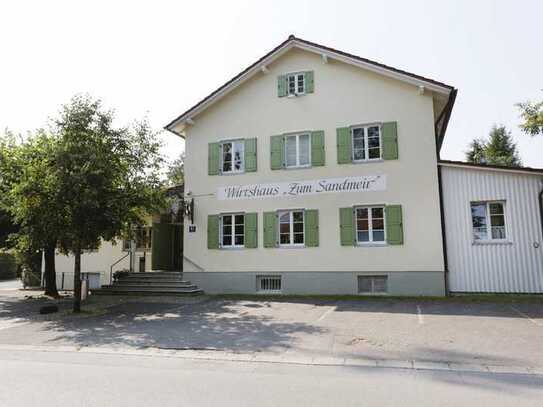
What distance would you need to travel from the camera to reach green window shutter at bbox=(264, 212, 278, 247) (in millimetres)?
16156

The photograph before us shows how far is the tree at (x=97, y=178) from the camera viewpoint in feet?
39.9

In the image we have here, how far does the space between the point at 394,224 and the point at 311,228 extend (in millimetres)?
2937

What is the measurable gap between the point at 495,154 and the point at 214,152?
110 ft

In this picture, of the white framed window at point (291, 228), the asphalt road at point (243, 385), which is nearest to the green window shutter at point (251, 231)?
the white framed window at point (291, 228)

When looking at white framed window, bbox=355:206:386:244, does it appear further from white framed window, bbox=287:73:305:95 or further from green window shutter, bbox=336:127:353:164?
white framed window, bbox=287:73:305:95

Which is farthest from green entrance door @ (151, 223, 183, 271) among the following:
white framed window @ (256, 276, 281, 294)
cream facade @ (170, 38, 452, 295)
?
white framed window @ (256, 276, 281, 294)

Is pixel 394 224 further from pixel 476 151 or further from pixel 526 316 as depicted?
pixel 476 151

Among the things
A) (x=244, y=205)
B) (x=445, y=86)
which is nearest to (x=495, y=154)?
(x=445, y=86)

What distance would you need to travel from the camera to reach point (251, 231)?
54.1 ft

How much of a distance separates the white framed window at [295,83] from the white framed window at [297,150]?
1.78 meters

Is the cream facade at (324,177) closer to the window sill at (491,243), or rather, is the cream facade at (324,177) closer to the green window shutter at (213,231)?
the green window shutter at (213,231)

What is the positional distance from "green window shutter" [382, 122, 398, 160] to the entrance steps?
8.79 m

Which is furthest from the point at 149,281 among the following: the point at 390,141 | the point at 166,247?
the point at 390,141

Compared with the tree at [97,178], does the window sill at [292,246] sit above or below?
below
